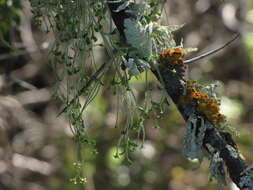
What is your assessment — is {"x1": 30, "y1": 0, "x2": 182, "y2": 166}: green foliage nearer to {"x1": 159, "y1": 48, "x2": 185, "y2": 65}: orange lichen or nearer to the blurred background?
{"x1": 159, "y1": 48, "x2": 185, "y2": 65}: orange lichen

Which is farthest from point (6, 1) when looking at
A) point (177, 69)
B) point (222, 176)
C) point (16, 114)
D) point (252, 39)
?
point (252, 39)

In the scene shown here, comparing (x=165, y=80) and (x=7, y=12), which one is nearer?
(x=165, y=80)

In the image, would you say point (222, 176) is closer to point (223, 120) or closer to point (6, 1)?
point (223, 120)

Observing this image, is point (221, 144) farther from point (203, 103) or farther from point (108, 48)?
point (108, 48)

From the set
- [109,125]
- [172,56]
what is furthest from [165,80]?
[109,125]

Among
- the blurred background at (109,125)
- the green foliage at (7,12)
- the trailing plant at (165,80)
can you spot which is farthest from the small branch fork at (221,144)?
the blurred background at (109,125)

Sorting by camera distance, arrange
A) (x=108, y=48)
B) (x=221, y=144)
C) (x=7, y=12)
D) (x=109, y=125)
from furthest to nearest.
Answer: (x=109, y=125), (x=7, y=12), (x=108, y=48), (x=221, y=144)

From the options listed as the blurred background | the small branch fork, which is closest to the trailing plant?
the small branch fork
